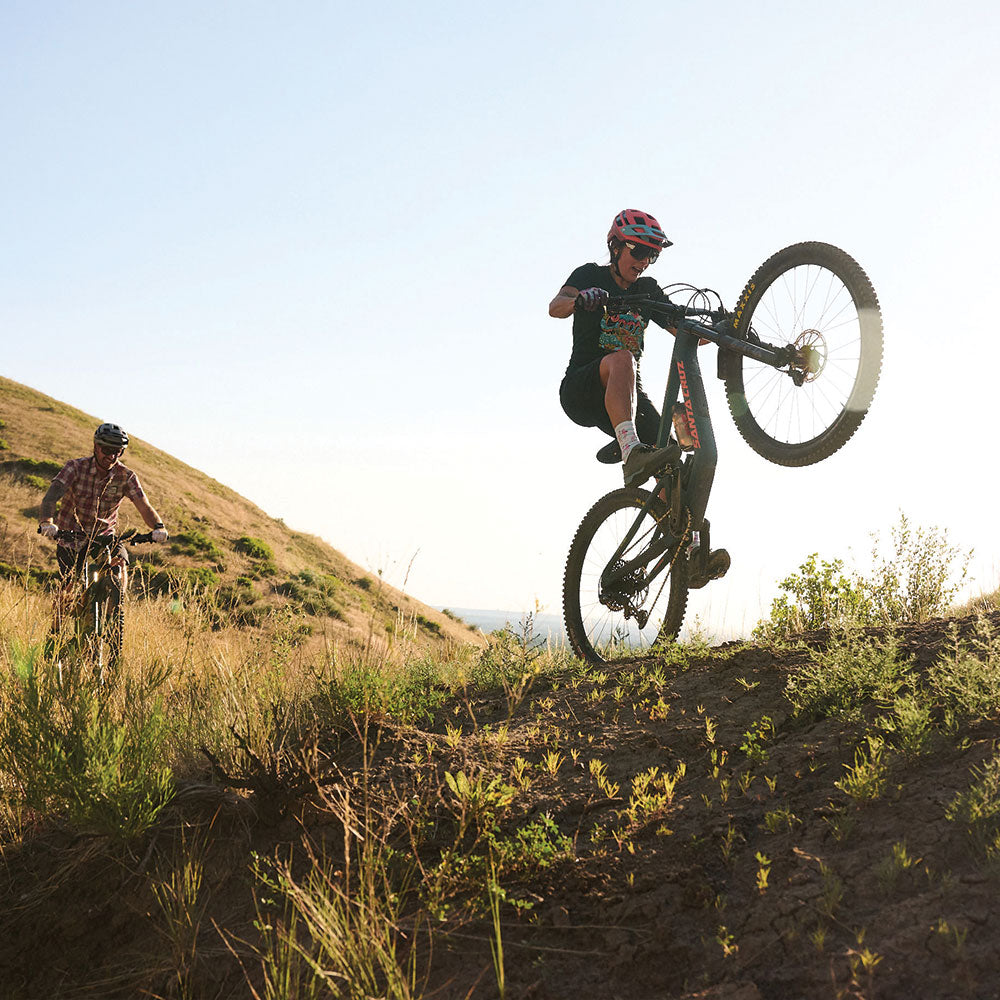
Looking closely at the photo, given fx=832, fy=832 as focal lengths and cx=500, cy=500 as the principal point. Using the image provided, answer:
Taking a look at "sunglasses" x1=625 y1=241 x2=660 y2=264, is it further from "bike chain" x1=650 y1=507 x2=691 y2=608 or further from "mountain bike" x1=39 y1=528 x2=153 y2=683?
"mountain bike" x1=39 y1=528 x2=153 y2=683

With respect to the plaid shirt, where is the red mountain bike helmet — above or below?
above

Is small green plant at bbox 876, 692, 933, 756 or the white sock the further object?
the white sock

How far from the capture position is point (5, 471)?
2917 cm

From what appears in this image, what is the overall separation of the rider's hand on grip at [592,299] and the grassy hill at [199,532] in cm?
1976

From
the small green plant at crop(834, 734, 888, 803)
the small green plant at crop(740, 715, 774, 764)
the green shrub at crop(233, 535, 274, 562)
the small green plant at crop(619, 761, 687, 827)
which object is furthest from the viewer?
the green shrub at crop(233, 535, 274, 562)

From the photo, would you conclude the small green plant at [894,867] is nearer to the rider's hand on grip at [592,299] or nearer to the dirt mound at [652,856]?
the dirt mound at [652,856]

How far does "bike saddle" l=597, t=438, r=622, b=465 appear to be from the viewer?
5793 millimetres

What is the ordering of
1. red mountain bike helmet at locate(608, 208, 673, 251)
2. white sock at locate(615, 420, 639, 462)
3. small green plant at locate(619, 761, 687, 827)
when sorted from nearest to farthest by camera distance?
small green plant at locate(619, 761, 687, 827) → white sock at locate(615, 420, 639, 462) → red mountain bike helmet at locate(608, 208, 673, 251)

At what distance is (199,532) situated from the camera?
104 feet

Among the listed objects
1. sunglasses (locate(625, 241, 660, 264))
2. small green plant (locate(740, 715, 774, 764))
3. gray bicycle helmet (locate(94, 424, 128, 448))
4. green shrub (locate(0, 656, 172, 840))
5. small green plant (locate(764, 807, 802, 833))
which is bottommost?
green shrub (locate(0, 656, 172, 840))

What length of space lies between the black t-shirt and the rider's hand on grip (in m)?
0.35

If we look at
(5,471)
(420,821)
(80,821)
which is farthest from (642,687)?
(5,471)

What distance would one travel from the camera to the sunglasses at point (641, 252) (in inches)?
219

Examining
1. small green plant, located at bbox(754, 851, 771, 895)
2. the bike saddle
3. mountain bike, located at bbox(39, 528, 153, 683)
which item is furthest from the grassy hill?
small green plant, located at bbox(754, 851, 771, 895)
